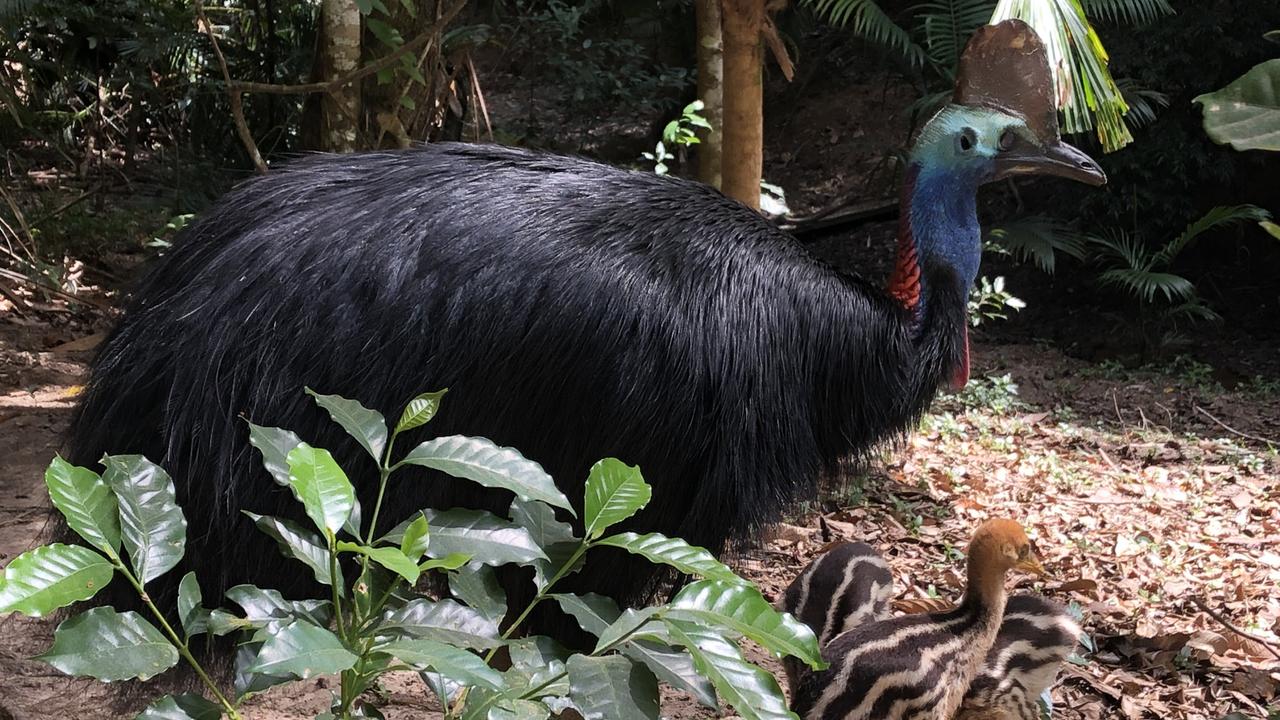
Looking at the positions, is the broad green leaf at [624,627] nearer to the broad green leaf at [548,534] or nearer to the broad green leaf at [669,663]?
the broad green leaf at [669,663]

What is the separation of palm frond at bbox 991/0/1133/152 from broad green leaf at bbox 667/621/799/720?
2.39m

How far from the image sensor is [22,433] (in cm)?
382

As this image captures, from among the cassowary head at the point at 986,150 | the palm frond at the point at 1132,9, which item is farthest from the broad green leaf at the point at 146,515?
the palm frond at the point at 1132,9

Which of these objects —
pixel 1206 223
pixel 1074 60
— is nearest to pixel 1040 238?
pixel 1206 223

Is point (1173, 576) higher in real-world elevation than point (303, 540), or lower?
lower

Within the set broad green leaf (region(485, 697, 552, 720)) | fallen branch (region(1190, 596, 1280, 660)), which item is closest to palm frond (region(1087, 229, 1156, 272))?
fallen branch (region(1190, 596, 1280, 660))

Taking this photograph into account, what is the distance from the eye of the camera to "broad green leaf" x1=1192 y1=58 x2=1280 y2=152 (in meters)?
1.08

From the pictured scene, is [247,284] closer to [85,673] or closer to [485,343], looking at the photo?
[485,343]

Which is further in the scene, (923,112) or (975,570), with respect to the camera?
A: (923,112)

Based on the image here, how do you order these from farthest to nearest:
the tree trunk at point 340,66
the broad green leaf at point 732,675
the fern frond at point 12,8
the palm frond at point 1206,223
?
the palm frond at point 1206,223
the fern frond at point 12,8
the tree trunk at point 340,66
the broad green leaf at point 732,675

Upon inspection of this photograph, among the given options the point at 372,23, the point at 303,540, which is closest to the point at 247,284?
the point at 303,540

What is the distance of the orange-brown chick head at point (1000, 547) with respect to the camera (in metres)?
2.64

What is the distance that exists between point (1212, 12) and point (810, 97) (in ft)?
10.5

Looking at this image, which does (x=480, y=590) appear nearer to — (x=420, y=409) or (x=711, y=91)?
(x=420, y=409)
